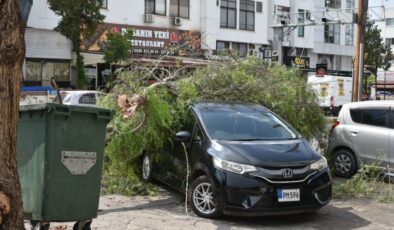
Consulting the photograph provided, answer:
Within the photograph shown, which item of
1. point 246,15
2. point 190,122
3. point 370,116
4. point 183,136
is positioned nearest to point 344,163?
point 370,116

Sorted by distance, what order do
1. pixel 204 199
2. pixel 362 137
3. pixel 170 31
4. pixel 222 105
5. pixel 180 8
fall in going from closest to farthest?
1. pixel 204 199
2. pixel 222 105
3. pixel 362 137
4. pixel 170 31
5. pixel 180 8

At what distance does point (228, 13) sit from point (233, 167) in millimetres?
35310

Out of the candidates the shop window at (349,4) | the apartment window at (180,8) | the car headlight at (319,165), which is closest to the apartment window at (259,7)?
the apartment window at (180,8)

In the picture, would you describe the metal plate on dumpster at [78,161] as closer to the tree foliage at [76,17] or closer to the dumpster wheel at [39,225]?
the dumpster wheel at [39,225]

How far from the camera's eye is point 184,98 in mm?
9414

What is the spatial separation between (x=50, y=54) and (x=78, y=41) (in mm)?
2382

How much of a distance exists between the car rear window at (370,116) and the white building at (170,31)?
10.4 metres

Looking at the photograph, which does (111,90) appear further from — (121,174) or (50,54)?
(50,54)

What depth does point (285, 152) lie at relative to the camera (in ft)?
24.3

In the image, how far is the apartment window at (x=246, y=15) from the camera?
4247 centimetres

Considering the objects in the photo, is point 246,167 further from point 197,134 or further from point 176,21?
point 176,21

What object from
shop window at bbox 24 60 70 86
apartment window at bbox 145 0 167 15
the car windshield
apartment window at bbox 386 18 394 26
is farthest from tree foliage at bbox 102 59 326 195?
apartment window at bbox 386 18 394 26

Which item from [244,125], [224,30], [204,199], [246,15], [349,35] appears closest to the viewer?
[204,199]

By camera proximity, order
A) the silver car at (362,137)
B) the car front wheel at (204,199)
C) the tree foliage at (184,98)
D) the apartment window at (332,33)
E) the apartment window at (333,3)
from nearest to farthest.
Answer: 1. the car front wheel at (204,199)
2. the tree foliage at (184,98)
3. the silver car at (362,137)
4. the apartment window at (333,3)
5. the apartment window at (332,33)
